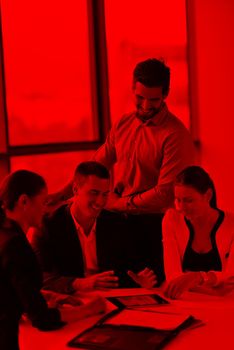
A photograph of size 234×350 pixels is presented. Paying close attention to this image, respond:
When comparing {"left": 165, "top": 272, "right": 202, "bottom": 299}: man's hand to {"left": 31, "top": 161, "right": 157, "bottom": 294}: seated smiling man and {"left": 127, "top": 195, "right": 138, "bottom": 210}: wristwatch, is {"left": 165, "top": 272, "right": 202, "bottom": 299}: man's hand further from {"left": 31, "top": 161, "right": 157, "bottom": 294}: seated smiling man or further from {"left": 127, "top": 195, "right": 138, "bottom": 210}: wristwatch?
{"left": 127, "top": 195, "right": 138, "bottom": 210}: wristwatch

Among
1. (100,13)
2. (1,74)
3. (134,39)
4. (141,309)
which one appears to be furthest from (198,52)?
(141,309)

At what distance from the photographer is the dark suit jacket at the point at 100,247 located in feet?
8.46

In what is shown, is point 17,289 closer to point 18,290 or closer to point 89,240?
point 18,290

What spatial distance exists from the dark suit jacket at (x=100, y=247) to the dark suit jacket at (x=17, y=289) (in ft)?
1.69

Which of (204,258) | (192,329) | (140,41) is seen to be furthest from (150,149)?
(140,41)

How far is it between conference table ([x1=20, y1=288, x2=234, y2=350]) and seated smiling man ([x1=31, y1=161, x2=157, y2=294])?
412mm

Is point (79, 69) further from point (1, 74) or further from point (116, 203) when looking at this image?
point (116, 203)

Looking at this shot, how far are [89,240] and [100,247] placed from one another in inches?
2.5

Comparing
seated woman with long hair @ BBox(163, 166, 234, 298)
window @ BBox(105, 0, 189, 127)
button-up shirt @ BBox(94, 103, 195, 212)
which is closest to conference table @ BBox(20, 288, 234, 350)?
seated woman with long hair @ BBox(163, 166, 234, 298)

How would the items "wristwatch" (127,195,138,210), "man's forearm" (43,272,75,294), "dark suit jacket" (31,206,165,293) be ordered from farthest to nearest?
1. "wristwatch" (127,195,138,210)
2. "dark suit jacket" (31,206,165,293)
3. "man's forearm" (43,272,75,294)

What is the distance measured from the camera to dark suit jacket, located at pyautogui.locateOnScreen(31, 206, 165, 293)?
2578mm

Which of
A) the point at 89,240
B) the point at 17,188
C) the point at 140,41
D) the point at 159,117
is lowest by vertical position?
the point at 89,240

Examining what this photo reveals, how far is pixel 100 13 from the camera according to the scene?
5262mm

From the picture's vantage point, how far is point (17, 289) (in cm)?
186
